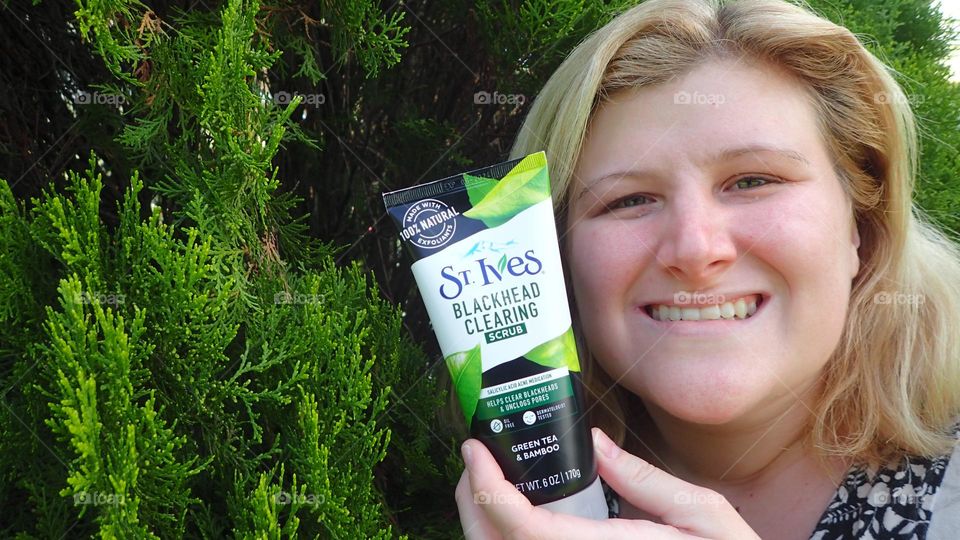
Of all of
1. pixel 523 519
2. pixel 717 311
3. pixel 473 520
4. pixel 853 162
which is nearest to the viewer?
pixel 523 519

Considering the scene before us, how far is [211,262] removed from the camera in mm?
1047

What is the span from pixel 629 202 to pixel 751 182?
0.18 m

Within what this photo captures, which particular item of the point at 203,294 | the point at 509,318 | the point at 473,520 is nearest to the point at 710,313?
the point at 509,318

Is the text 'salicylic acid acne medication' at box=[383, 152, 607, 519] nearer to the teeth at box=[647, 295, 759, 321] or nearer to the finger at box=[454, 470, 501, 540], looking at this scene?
the finger at box=[454, 470, 501, 540]

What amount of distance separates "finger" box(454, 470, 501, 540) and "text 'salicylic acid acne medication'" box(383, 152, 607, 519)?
85 mm

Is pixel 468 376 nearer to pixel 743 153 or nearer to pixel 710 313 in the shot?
pixel 710 313

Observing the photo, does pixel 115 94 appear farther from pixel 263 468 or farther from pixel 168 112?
pixel 263 468

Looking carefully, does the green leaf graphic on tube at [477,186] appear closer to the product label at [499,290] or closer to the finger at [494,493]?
the product label at [499,290]

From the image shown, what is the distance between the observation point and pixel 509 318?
982mm

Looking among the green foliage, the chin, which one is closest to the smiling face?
the chin

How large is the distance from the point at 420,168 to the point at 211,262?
58 cm

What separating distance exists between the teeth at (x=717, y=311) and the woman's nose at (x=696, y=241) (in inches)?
1.9

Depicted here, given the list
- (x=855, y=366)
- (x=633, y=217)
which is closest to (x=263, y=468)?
(x=633, y=217)

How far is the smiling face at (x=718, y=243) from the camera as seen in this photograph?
112 cm
